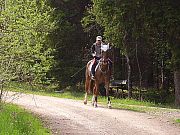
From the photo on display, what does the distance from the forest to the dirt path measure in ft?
4.82

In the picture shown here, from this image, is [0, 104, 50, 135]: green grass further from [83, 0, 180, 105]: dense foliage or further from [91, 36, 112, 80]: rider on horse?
[83, 0, 180, 105]: dense foliage

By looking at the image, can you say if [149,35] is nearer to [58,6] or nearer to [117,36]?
[117,36]

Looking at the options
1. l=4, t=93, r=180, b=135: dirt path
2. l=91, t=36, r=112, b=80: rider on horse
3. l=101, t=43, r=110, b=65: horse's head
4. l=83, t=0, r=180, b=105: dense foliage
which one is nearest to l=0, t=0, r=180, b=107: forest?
l=83, t=0, r=180, b=105: dense foliage

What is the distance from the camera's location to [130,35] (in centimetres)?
2425

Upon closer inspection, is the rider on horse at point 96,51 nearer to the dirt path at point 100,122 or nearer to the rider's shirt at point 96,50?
the rider's shirt at point 96,50

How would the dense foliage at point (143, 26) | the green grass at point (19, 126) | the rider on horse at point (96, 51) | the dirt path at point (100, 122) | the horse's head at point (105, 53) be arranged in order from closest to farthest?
the green grass at point (19, 126), the dirt path at point (100, 122), the horse's head at point (105, 53), the rider on horse at point (96, 51), the dense foliage at point (143, 26)

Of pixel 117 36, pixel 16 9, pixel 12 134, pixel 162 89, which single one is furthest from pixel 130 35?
pixel 12 134

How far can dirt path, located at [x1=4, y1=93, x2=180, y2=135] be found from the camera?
11.7 metres

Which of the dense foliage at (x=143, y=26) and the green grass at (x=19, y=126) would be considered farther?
the dense foliage at (x=143, y=26)

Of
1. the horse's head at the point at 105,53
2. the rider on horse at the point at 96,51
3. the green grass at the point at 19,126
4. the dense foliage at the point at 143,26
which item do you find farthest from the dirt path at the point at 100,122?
the dense foliage at the point at 143,26

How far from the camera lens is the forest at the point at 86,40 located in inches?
463

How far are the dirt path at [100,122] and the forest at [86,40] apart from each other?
147 cm

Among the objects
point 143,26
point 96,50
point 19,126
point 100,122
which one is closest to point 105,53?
point 96,50

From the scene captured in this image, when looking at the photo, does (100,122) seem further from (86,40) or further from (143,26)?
(86,40)
